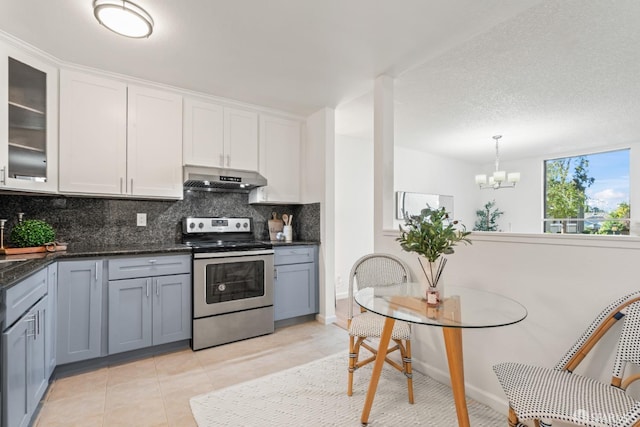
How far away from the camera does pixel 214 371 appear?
2.29 metres

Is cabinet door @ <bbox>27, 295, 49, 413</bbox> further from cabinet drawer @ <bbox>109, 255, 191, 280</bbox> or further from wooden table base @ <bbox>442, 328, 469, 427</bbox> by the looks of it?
wooden table base @ <bbox>442, 328, 469, 427</bbox>

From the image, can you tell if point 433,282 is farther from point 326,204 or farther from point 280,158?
point 280,158

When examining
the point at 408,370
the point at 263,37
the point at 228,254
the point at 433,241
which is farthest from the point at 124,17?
the point at 408,370

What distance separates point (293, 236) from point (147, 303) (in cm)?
184

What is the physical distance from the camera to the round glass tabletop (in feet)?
4.45

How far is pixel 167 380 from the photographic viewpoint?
7.08 ft

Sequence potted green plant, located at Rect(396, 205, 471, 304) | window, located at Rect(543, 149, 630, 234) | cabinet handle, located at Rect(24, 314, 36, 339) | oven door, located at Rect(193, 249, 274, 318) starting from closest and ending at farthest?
cabinet handle, located at Rect(24, 314, 36, 339)
potted green plant, located at Rect(396, 205, 471, 304)
oven door, located at Rect(193, 249, 274, 318)
window, located at Rect(543, 149, 630, 234)

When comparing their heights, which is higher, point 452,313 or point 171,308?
point 452,313

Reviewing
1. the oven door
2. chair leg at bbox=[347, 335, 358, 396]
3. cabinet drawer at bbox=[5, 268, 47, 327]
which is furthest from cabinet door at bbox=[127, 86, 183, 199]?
chair leg at bbox=[347, 335, 358, 396]

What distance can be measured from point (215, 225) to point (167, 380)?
5.20 feet

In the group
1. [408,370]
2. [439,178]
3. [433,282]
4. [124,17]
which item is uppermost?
[124,17]

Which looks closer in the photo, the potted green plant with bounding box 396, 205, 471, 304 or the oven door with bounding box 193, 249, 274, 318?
the potted green plant with bounding box 396, 205, 471, 304

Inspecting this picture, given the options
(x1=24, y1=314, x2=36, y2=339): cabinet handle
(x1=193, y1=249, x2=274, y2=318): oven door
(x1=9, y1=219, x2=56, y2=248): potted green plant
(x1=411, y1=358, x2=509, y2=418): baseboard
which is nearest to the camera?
(x1=24, y1=314, x2=36, y2=339): cabinet handle

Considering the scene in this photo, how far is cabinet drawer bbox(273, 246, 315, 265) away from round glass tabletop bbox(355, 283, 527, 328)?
4.71ft
